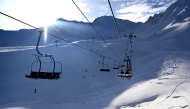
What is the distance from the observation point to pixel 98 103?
25.7 metres

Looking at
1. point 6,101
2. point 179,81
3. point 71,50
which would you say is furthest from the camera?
point 71,50

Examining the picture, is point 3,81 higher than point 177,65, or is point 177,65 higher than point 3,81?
point 177,65

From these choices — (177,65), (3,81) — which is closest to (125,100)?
(177,65)

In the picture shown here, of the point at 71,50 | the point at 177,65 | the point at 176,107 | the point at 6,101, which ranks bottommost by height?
the point at 6,101

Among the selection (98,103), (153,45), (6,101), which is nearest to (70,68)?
(6,101)

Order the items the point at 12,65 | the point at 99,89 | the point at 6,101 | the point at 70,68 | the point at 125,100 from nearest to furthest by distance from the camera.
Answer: the point at 125,100 → the point at 6,101 → the point at 99,89 → the point at 70,68 → the point at 12,65

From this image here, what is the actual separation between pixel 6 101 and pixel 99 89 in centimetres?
1612

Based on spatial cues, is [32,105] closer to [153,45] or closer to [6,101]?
[6,101]

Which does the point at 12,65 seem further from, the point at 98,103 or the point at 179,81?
the point at 179,81

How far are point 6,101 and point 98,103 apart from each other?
16487mm

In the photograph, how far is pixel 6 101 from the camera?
31.1 m

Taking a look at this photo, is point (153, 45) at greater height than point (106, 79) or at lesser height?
greater

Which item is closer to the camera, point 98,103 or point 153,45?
point 98,103

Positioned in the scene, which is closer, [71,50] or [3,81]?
[3,81]
